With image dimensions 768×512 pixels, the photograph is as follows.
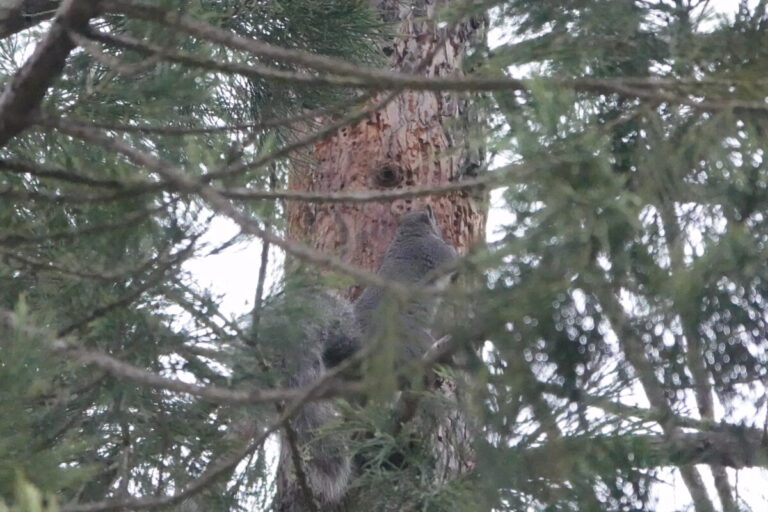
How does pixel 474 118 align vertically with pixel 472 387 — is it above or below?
above

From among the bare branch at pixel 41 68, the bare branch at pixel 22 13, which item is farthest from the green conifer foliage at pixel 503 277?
the bare branch at pixel 22 13

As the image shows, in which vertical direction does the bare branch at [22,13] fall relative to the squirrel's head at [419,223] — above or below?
below

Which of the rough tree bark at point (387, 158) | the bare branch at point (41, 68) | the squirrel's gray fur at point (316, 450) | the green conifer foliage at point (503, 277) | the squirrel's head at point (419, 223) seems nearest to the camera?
the green conifer foliage at point (503, 277)

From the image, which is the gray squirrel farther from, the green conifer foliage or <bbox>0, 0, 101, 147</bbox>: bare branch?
<bbox>0, 0, 101, 147</bbox>: bare branch

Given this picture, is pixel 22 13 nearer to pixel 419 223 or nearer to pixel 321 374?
pixel 321 374

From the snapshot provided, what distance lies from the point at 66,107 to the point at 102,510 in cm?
156

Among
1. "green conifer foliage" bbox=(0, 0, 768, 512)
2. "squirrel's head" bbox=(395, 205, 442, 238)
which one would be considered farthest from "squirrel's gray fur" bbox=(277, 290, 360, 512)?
"squirrel's head" bbox=(395, 205, 442, 238)

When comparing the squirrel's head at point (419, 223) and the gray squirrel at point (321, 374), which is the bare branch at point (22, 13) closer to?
the gray squirrel at point (321, 374)

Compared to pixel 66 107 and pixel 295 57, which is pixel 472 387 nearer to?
pixel 295 57

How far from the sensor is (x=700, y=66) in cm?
243

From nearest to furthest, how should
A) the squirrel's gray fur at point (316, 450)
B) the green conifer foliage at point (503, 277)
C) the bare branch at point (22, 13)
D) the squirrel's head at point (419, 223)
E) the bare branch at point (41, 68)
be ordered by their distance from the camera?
1. the green conifer foliage at point (503, 277)
2. the bare branch at point (41, 68)
3. the bare branch at point (22, 13)
4. the squirrel's gray fur at point (316, 450)
5. the squirrel's head at point (419, 223)

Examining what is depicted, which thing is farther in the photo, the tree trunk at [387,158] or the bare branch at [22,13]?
the tree trunk at [387,158]

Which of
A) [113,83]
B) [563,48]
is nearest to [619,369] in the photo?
[563,48]

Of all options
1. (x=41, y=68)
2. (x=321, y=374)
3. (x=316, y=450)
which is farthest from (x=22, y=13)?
(x=316, y=450)
